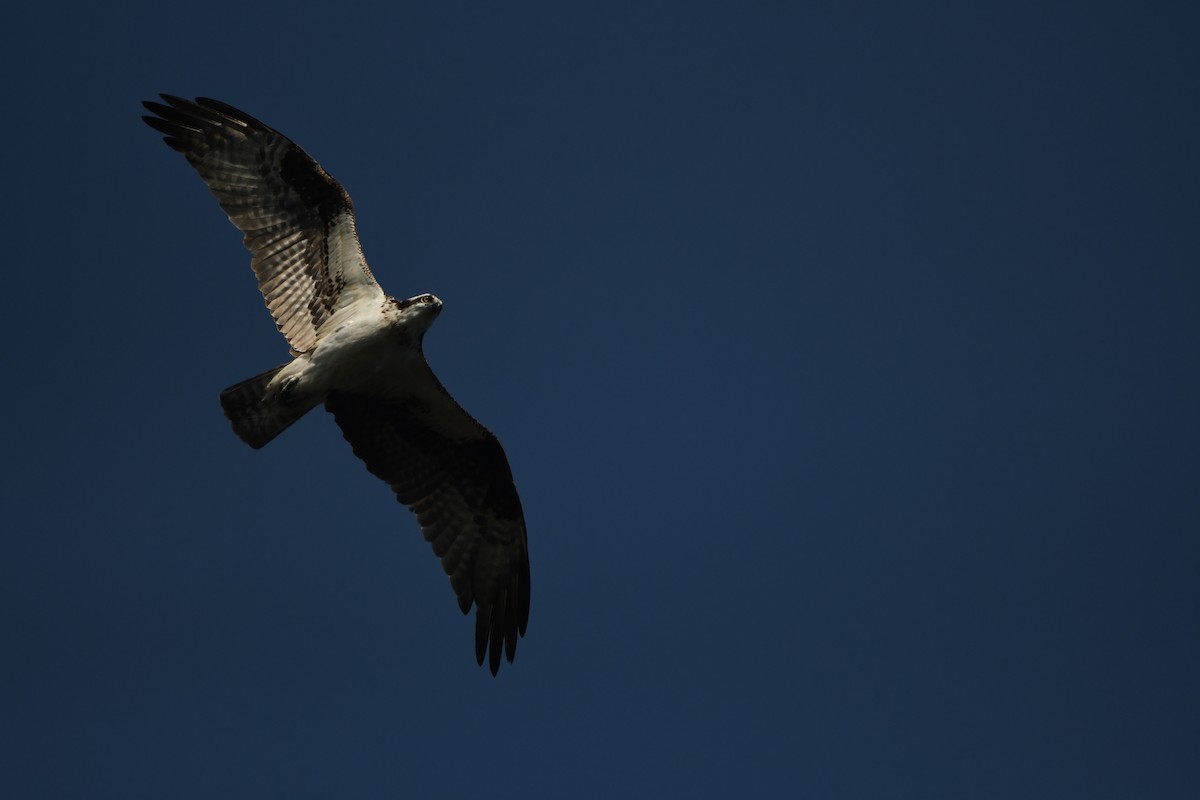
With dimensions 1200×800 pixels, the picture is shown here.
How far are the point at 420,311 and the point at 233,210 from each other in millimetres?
2395

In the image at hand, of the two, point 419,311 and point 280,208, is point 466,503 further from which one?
point 280,208

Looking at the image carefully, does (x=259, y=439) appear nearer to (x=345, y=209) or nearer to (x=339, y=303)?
(x=339, y=303)

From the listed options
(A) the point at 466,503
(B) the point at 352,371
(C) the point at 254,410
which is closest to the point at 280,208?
(B) the point at 352,371

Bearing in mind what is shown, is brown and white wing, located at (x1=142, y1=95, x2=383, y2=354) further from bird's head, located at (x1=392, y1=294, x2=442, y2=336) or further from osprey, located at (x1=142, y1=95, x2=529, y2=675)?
bird's head, located at (x1=392, y1=294, x2=442, y2=336)

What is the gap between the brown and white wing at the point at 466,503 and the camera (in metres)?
12.5

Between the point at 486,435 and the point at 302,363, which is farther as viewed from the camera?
the point at 486,435

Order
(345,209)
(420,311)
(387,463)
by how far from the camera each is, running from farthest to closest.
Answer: (387,463)
(345,209)
(420,311)

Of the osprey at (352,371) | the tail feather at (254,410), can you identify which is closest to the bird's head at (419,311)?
the osprey at (352,371)

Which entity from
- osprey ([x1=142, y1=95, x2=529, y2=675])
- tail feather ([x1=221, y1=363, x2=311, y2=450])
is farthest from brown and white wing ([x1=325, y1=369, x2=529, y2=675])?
tail feather ([x1=221, y1=363, x2=311, y2=450])

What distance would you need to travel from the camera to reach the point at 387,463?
41.4ft

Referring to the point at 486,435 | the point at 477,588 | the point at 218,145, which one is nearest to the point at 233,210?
the point at 218,145

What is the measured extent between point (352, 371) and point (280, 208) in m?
1.81

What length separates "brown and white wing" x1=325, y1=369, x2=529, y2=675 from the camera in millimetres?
12484

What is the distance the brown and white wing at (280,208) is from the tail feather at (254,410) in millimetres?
545
